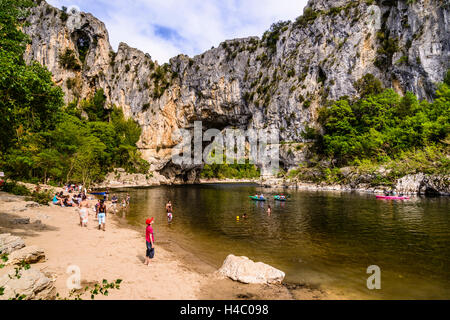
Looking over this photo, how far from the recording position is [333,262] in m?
11.3

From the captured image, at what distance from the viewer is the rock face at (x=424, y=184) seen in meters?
34.7

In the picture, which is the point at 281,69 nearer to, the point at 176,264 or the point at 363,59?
the point at 363,59

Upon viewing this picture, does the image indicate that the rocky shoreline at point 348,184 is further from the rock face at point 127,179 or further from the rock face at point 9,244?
the rock face at point 9,244

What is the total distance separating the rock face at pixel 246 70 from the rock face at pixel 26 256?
62.8 metres

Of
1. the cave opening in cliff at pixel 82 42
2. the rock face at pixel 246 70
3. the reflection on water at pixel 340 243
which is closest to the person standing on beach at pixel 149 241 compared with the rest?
the reflection on water at pixel 340 243

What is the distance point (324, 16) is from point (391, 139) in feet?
135

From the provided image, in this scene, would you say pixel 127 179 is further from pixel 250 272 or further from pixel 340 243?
pixel 250 272

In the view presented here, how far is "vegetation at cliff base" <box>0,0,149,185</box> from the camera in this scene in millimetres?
9500

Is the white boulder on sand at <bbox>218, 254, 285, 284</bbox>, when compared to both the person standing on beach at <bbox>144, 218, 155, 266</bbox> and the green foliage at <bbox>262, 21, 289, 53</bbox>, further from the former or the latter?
the green foliage at <bbox>262, 21, 289, 53</bbox>

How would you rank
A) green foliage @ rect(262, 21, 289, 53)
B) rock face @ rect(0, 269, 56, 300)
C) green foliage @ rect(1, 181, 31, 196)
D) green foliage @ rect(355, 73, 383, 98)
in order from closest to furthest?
rock face @ rect(0, 269, 56, 300), green foliage @ rect(1, 181, 31, 196), green foliage @ rect(355, 73, 383, 98), green foliage @ rect(262, 21, 289, 53)

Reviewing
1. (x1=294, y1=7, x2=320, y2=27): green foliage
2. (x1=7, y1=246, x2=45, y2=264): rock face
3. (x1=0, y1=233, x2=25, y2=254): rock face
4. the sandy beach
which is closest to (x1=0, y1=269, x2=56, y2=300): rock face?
the sandy beach

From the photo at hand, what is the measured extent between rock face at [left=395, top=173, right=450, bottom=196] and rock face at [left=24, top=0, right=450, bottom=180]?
25.5m

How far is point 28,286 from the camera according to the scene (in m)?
5.25

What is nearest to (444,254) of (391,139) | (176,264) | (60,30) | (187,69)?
(176,264)
